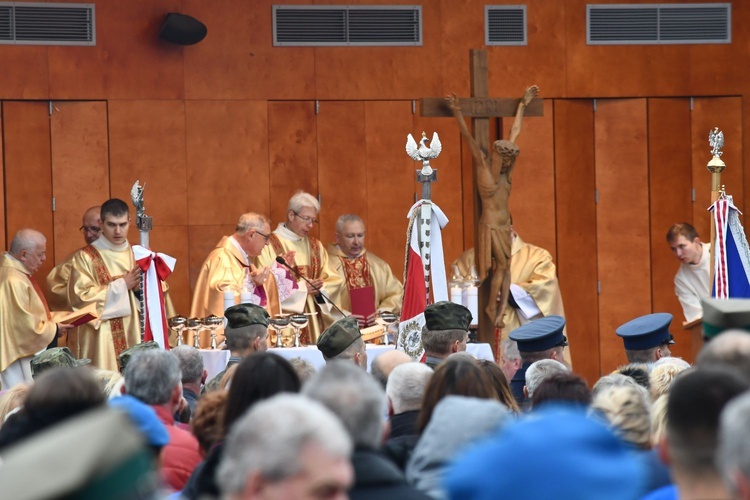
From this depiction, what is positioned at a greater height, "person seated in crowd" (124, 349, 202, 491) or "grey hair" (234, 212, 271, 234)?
"grey hair" (234, 212, 271, 234)

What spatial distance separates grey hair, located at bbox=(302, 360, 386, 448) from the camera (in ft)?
10.2

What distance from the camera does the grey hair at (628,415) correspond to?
155 inches

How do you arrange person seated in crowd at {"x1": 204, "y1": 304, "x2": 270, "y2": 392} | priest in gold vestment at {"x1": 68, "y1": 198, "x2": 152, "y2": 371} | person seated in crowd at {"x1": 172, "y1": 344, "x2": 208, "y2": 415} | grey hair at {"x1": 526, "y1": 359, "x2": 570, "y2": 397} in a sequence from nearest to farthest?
grey hair at {"x1": 526, "y1": 359, "x2": 570, "y2": 397} → person seated in crowd at {"x1": 172, "y1": 344, "x2": 208, "y2": 415} → person seated in crowd at {"x1": 204, "y1": 304, "x2": 270, "y2": 392} → priest in gold vestment at {"x1": 68, "y1": 198, "x2": 152, "y2": 371}

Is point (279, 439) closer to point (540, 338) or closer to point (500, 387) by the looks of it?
point (500, 387)

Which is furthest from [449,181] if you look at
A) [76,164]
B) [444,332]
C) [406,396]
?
[406,396]

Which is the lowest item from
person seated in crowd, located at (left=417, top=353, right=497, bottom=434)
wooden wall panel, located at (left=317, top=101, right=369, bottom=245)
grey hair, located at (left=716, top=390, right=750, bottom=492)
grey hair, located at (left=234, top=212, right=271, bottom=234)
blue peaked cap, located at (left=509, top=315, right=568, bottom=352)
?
blue peaked cap, located at (left=509, top=315, right=568, bottom=352)

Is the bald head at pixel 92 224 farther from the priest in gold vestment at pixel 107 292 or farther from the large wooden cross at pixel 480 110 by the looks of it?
the large wooden cross at pixel 480 110

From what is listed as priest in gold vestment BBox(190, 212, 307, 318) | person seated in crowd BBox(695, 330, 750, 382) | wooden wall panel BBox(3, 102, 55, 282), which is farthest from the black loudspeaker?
person seated in crowd BBox(695, 330, 750, 382)

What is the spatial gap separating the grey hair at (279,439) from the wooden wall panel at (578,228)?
37.3ft

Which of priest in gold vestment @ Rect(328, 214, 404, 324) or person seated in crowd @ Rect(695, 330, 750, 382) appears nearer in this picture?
person seated in crowd @ Rect(695, 330, 750, 382)

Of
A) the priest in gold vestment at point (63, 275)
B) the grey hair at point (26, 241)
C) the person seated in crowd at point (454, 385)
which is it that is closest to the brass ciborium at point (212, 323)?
the priest in gold vestment at point (63, 275)

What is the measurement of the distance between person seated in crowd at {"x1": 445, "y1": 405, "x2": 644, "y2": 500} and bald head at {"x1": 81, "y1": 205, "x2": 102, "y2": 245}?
10117 millimetres

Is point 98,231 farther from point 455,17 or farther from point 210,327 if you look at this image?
Result: point 455,17

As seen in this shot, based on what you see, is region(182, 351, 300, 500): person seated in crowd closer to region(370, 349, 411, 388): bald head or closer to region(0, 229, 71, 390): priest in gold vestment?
region(370, 349, 411, 388): bald head
